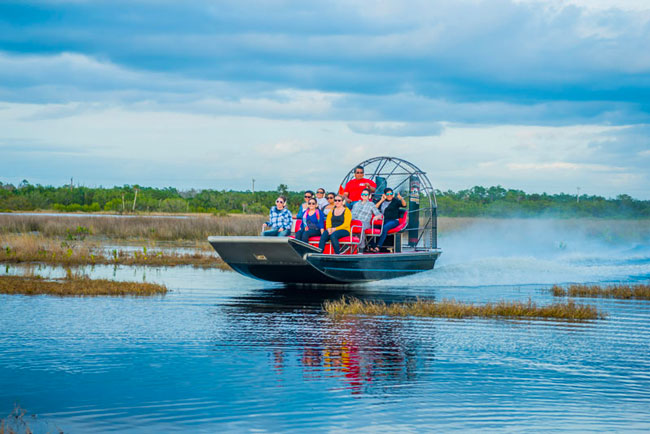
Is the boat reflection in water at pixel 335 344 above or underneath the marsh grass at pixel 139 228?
underneath

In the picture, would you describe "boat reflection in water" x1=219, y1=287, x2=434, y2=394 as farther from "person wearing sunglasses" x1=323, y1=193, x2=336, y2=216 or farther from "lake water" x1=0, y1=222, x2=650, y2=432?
"person wearing sunglasses" x1=323, y1=193, x2=336, y2=216

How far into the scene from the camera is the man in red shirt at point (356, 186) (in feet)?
71.8

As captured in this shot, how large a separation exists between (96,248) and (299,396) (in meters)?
24.4

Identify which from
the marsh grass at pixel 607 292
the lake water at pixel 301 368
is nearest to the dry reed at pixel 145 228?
the marsh grass at pixel 607 292

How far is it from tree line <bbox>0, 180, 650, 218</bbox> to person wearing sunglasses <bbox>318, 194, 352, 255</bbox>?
1607 inches

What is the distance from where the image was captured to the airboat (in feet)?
61.1

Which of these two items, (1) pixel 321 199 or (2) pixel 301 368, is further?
(1) pixel 321 199

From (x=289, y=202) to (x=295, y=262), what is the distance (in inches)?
2007

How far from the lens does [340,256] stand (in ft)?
62.9

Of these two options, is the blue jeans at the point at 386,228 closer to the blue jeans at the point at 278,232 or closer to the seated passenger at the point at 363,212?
the seated passenger at the point at 363,212

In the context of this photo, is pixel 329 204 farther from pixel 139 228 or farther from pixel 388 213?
pixel 139 228

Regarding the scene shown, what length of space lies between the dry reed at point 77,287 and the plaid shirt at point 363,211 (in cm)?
505

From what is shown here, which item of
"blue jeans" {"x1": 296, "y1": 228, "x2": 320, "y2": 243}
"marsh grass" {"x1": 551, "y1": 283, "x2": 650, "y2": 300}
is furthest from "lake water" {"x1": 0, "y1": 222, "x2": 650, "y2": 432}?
"blue jeans" {"x1": 296, "y1": 228, "x2": 320, "y2": 243}

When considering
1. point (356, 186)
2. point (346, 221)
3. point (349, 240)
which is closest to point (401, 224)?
point (356, 186)
